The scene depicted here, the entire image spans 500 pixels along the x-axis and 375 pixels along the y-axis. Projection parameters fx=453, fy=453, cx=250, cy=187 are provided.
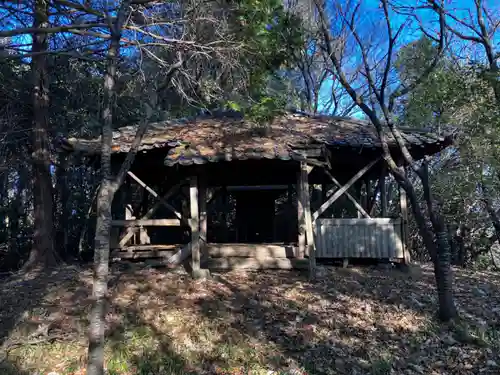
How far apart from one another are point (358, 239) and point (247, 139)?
337 cm

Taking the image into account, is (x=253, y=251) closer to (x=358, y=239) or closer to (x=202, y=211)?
(x=202, y=211)

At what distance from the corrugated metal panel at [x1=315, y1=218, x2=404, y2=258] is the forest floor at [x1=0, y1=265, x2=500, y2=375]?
1.14 meters

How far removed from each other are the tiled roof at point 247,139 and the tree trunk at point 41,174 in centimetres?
153

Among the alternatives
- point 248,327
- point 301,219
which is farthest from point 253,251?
point 248,327

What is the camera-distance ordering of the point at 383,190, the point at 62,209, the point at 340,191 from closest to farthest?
the point at 340,191 → the point at 383,190 → the point at 62,209

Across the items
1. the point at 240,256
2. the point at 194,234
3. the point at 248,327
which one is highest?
the point at 194,234

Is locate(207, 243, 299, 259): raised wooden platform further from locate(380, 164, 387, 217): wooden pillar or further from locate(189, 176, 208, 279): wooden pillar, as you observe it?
locate(380, 164, 387, 217): wooden pillar

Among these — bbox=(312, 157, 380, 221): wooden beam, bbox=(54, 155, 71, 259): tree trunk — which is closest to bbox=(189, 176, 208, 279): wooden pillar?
bbox=(312, 157, 380, 221): wooden beam

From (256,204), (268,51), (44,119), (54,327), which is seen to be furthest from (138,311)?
(256,204)

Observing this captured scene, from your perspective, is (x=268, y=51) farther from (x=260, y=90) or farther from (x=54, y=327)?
(x=54, y=327)

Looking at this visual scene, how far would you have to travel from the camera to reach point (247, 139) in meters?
10.0

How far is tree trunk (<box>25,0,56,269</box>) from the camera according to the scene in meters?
10.9

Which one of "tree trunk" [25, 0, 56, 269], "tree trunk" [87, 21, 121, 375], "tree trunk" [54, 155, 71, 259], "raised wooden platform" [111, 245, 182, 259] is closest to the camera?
"tree trunk" [87, 21, 121, 375]

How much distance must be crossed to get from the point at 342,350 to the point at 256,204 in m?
8.92
